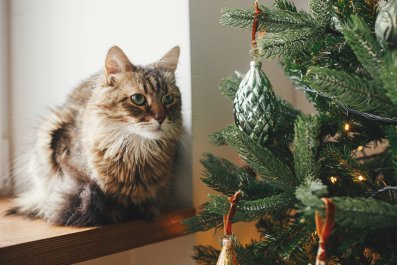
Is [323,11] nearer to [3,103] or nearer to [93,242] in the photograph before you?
[93,242]

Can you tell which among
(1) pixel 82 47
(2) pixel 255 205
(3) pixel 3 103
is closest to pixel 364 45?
(2) pixel 255 205

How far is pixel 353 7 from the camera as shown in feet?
2.04

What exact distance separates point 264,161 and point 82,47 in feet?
2.36

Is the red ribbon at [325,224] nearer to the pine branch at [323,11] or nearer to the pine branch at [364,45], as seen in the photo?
the pine branch at [364,45]

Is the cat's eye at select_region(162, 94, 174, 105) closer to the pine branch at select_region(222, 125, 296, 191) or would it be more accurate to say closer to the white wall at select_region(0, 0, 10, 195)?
the pine branch at select_region(222, 125, 296, 191)

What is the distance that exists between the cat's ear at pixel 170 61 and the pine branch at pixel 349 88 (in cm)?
43

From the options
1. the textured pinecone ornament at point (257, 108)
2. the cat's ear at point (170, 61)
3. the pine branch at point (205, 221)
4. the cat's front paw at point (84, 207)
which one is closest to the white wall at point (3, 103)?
the cat's front paw at point (84, 207)

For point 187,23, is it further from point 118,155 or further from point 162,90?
point 118,155

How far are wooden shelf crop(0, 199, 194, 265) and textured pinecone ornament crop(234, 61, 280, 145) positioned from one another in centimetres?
34

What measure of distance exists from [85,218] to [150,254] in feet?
1.02

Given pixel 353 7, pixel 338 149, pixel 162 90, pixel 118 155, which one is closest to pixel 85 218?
pixel 118 155

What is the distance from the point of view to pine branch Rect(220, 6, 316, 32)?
24.3 inches

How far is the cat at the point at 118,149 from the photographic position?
785mm

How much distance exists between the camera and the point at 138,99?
795mm
